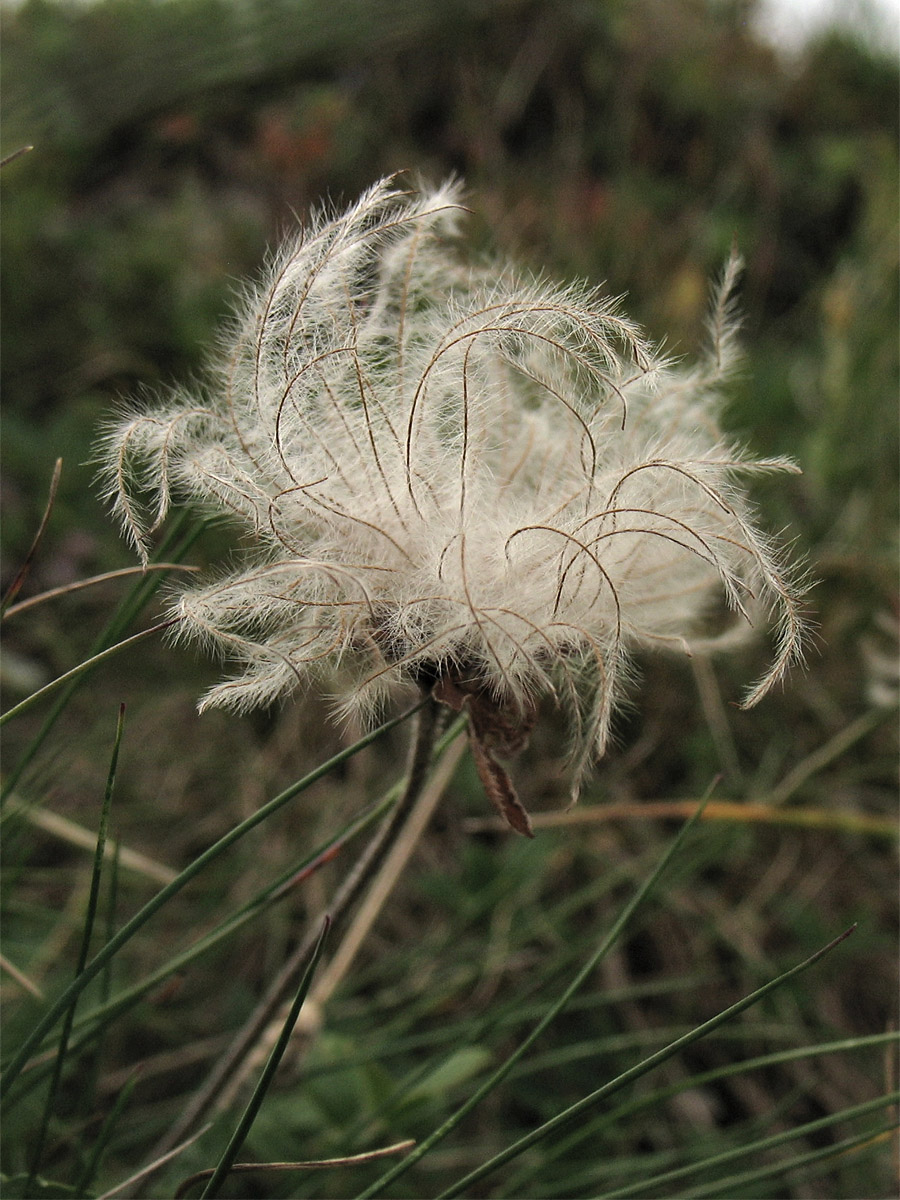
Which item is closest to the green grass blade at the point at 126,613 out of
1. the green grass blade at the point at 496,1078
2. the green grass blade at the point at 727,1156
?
the green grass blade at the point at 496,1078

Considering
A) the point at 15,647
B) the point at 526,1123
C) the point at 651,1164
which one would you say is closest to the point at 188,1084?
the point at 526,1123

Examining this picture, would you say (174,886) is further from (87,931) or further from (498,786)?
(498,786)

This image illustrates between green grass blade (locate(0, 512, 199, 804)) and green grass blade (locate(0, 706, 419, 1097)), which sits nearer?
green grass blade (locate(0, 706, 419, 1097))

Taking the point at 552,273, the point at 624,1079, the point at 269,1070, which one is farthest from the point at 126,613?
the point at 552,273

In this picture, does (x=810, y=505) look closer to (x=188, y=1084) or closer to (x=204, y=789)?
(x=204, y=789)

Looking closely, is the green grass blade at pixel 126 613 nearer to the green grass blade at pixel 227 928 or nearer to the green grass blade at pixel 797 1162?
the green grass blade at pixel 227 928

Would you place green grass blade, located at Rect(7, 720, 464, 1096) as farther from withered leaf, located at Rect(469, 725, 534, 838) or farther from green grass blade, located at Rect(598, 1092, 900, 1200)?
green grass blade, located at Rect(598, 1092, 900, 1200)

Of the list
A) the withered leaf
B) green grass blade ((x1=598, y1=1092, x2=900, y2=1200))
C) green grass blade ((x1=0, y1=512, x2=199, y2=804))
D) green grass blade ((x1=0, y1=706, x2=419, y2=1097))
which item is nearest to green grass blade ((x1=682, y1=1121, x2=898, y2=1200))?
green grass blade ((x1=598, y1=1092, x2=900, y2=1200))
